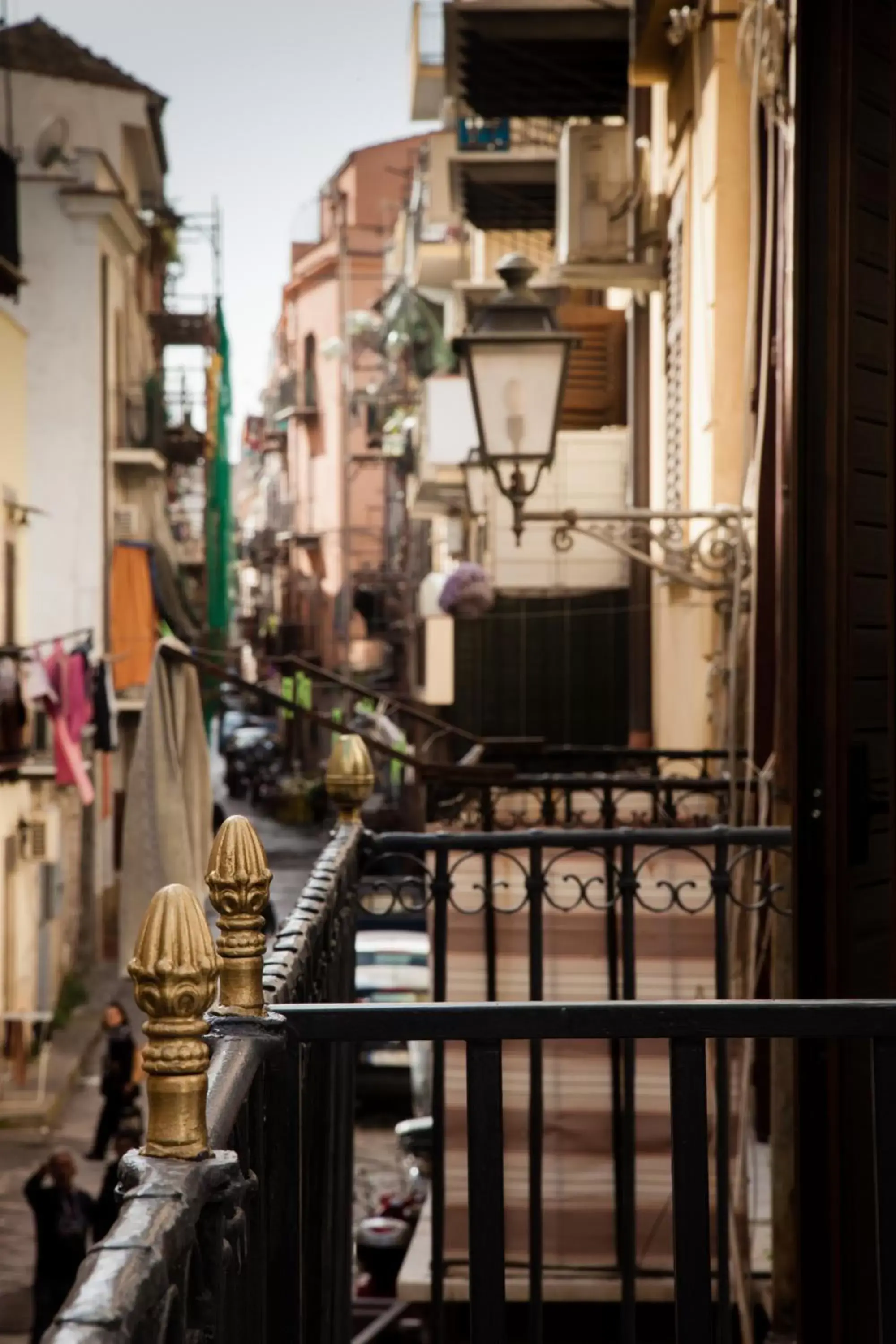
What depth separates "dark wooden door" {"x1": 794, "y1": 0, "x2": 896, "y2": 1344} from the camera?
3.94 m

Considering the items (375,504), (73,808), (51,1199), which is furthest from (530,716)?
(375,504)

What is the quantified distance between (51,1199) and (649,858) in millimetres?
8442

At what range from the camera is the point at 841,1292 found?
3.91m

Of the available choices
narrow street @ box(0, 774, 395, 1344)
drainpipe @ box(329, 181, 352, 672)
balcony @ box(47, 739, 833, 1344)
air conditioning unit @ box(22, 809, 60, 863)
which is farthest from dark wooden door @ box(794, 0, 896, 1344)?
drainpipe @ box(329, 181, 352, 672)

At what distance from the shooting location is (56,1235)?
40.3 ft

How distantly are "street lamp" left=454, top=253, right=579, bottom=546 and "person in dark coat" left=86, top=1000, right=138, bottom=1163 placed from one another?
9.54 metres

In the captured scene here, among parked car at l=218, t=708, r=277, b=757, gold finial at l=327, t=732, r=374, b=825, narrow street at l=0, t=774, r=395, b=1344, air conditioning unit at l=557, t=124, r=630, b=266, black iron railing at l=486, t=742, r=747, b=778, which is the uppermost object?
air conditioning unit at l=557, t=124, r=630, b=266

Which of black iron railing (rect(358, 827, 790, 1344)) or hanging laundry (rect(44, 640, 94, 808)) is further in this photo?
hanging laundry (rect(44, 640, 94, 808))

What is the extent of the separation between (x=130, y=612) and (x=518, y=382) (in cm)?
2277

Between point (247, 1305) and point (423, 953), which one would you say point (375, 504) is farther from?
point (247, 1305)

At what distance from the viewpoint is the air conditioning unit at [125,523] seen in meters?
30.6

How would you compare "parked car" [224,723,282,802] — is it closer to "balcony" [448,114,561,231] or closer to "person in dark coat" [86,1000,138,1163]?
"balcony" [448,114,561,231]

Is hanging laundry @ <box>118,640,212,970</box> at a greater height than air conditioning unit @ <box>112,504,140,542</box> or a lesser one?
lesser

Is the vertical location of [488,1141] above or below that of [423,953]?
above
